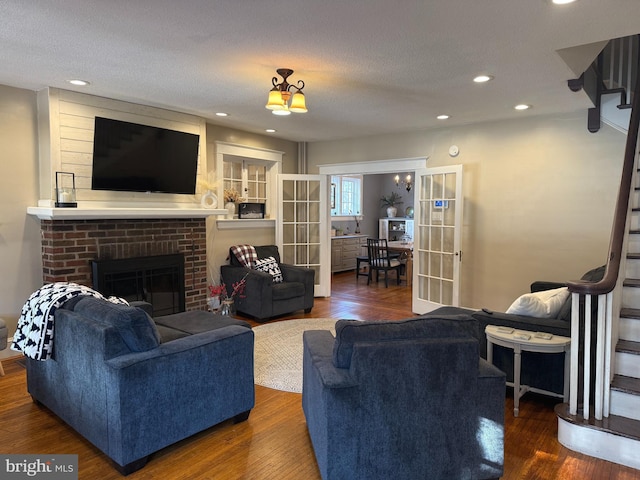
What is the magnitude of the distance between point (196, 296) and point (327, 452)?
374 centimetres

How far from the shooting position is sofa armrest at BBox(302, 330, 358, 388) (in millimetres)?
1937

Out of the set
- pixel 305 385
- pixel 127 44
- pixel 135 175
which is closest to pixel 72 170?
pixel 135 175

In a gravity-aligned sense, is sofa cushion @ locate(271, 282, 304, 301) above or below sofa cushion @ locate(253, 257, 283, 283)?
below

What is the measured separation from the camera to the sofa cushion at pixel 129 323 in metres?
2.25

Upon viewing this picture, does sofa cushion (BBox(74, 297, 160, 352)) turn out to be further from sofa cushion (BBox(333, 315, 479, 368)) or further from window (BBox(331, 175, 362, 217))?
window (BBox(331, 175, 362, 217))

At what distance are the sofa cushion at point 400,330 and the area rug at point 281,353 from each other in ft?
4.99

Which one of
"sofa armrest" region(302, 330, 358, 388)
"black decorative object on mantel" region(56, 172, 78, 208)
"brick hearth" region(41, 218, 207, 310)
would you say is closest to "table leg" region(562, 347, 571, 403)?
"sofa armrest" region(302, 330, 358, 388)

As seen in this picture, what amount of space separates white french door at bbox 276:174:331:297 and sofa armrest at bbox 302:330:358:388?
4.11 m

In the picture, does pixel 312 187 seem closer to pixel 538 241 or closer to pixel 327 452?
pixel 538 241

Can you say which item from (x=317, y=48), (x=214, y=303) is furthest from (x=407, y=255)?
(x=317, y=48)

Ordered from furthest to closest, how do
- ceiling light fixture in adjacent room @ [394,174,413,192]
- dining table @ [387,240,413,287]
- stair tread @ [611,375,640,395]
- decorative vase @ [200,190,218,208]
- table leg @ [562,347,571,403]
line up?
1. ceiling light fixture in adjacent room @ [394,174,413,192]
2. dining table @ [387,240,413,287]
3. decorative vase @ [200,190,218,208]
4. table leg @ [562,347,571,403]
5. stair tread @ [611,375,640,395]

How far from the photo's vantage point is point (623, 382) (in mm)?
2588

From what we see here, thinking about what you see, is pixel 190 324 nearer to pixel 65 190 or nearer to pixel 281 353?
pixel 281 353

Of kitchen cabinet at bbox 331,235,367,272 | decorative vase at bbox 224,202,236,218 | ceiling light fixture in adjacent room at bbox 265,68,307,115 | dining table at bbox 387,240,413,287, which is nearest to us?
ceiling light fixture in adjacent room at bbox 265,68,307,115
